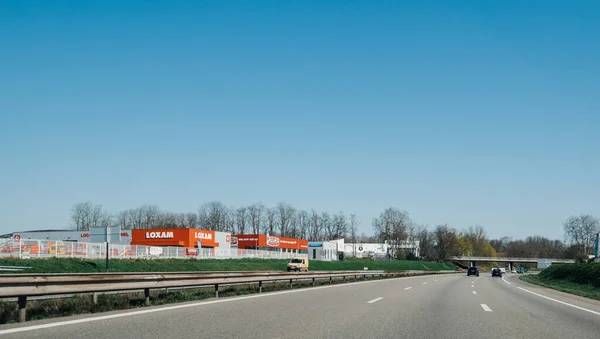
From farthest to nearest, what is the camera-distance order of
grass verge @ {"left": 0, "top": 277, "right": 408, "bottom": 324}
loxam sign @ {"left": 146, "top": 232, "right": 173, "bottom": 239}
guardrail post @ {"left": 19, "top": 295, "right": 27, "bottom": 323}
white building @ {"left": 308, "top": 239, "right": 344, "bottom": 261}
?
white building @ {"left": 308, "top": 239, "right": 344, "bottom": 261} → loxam sign @ {"left": 146, "top": 232, "right": 173, "bottom": 239} → grass verge @ {"left": 0, "top": 277, "right": 408, "bottom": 324} → guardrail post @ {"left": 19, "top": 295, "right": 27, "bottom": 323}

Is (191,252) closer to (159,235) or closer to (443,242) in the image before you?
(159,235)

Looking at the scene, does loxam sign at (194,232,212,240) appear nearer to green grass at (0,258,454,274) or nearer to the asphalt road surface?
green grass at (0,258,454,274)

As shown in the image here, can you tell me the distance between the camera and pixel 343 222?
6147 inches

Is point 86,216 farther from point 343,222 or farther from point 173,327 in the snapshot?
point 173,327

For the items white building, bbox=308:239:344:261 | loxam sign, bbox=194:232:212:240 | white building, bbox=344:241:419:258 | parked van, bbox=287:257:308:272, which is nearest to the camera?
parked van, bbox=287:257:308:272

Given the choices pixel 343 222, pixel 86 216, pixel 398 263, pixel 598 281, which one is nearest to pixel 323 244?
pixel 398 263

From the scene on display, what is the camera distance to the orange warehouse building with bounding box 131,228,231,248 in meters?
75.8

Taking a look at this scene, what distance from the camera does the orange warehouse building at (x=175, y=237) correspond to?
7575cm

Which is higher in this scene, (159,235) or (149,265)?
(159,235)

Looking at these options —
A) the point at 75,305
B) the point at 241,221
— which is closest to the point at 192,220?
the point at 241,221

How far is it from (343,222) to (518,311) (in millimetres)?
141899

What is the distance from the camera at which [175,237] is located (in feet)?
250

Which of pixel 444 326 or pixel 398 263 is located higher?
pixel 444 326

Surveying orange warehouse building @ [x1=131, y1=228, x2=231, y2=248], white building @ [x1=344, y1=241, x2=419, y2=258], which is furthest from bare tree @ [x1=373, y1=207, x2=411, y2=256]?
orange warehouse building @ [x1=131, y1=228, x2=231, y2=248]
